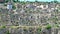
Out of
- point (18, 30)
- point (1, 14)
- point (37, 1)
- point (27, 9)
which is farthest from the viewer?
point (37, 1)

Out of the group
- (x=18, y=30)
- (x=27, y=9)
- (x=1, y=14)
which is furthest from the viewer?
(x=27, y=9)

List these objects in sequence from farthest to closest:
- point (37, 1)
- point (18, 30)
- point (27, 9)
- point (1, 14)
Result: point (37, 1) < point (27, 9) < point (1, 14) < point (18, 30)

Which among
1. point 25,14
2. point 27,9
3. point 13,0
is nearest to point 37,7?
point 27,9

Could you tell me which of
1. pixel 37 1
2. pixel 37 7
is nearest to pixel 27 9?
pixel 37 7

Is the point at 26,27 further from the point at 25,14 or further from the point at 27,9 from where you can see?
the point at 27,9

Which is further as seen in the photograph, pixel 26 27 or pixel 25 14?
pixel 25 14

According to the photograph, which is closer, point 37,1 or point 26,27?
point 26,27

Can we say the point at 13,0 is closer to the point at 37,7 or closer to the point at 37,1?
the point at 37,1

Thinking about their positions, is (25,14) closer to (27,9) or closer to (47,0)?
(27,9)
